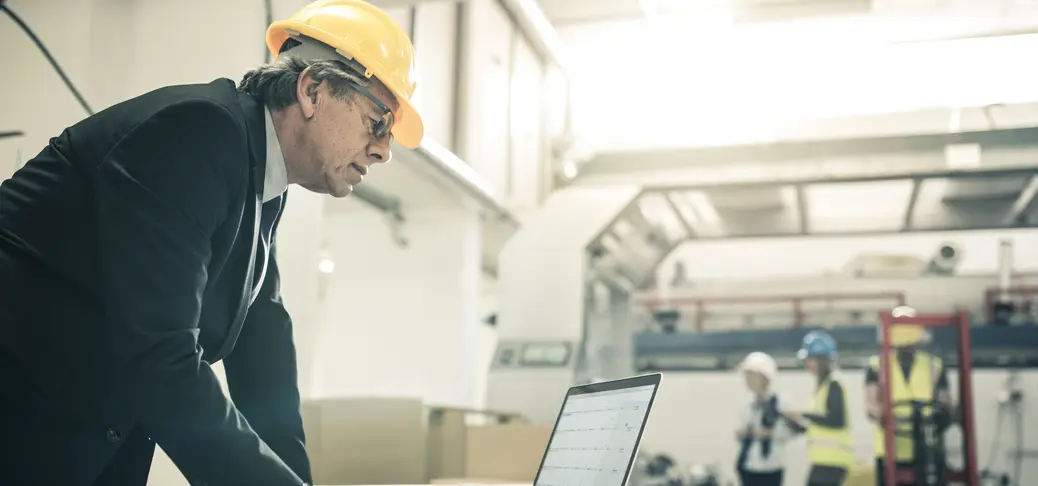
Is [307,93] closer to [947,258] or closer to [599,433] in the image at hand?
[599,433]

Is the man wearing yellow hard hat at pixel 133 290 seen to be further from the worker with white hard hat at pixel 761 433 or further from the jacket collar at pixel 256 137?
the worker with white hard hat at pixel 761 433

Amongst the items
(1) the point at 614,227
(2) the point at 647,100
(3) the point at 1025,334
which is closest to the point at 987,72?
(2) the point at 647,100

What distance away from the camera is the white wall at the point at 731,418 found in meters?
9.05

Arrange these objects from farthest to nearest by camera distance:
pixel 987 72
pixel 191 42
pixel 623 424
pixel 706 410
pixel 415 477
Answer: pixel 706 410
pixel 987 72
pixel 415 477
pixel 191 42
pixel 623 424

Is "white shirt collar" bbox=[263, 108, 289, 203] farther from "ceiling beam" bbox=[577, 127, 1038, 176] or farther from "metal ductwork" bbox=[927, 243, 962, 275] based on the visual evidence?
"metal ductwork" bbox=[927, 243, 962, 275]

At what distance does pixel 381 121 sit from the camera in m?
1.47

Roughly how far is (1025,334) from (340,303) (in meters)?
5.97

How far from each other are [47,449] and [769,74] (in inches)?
211

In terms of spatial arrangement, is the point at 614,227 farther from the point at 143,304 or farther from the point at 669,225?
the point at 143,304

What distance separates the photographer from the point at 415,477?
133 inches

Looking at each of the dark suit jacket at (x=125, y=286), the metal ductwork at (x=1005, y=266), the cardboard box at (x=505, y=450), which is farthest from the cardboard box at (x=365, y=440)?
the metal ductwork at (x=1005, y=266)

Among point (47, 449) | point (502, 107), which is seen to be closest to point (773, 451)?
point (502, 107)

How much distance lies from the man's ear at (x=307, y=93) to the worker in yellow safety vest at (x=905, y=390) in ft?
18.8

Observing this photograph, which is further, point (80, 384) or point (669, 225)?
point (669, 225)
